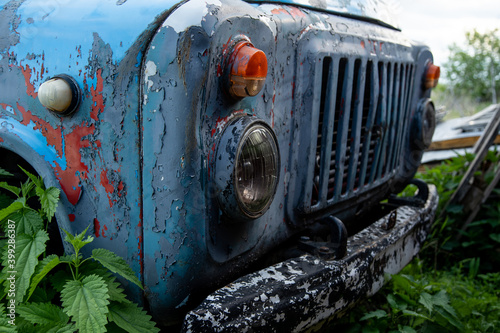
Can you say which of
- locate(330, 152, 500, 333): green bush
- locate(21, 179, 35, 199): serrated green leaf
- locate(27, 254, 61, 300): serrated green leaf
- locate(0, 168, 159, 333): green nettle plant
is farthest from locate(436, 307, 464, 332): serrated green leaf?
locate(21, 179, 35, 199): serrated green leaf

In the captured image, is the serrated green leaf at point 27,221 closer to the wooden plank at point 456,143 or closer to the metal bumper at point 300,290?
the metal bumper at point 300,290

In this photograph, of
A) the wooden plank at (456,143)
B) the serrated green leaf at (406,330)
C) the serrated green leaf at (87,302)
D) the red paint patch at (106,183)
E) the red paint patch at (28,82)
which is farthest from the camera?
the wooden plank at (456,143)

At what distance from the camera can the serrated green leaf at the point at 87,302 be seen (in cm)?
118

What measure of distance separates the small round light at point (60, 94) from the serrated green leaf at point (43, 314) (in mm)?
558

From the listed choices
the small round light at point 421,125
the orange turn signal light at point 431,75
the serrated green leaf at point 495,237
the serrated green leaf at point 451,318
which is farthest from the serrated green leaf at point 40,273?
the serrated green leaf at point 495,237

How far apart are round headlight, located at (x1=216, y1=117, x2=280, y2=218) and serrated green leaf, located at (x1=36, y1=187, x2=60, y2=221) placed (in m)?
0.48

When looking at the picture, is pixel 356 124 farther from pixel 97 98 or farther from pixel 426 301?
pixel 97 98

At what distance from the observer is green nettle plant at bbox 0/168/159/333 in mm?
1238

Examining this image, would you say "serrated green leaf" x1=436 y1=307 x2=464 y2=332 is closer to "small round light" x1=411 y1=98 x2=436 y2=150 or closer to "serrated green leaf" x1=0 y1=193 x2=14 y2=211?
"small round light" x1=411 y1=98 x2=436 y2=150

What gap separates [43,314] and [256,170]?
28.3 inches

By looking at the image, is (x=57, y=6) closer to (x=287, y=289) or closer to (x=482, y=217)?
(x=287, y=289)

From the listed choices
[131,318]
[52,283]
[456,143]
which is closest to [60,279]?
[52,283]

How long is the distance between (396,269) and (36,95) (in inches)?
63.9

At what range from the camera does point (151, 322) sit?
1.32 meters
